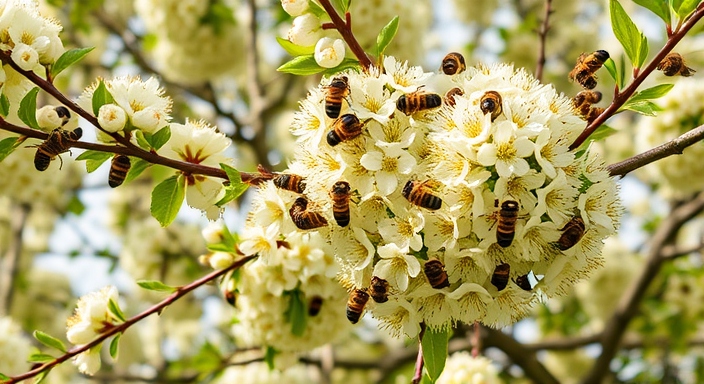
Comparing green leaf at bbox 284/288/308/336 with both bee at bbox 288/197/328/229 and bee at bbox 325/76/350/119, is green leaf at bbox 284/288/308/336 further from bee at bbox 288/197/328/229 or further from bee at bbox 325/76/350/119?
bee at bbox 325/76/350/119

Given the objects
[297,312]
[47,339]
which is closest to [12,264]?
[297,312]

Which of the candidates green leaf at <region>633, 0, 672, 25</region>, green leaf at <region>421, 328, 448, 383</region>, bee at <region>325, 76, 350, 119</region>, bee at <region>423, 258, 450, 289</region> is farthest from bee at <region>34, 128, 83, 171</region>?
green leaf at <region>633, 0, 672, 25</region>

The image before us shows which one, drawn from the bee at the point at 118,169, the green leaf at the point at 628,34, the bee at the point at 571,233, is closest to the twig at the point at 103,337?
the bee at the point at 118,169

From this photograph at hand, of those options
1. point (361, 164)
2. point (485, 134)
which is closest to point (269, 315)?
point (361, 164)

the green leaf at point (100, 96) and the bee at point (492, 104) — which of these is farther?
the green leaf at point (100, 96)

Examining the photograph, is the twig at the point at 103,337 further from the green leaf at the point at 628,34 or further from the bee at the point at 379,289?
the green leaf at the point at 628,34

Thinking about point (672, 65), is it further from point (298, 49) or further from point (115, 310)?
point (115, 310)
